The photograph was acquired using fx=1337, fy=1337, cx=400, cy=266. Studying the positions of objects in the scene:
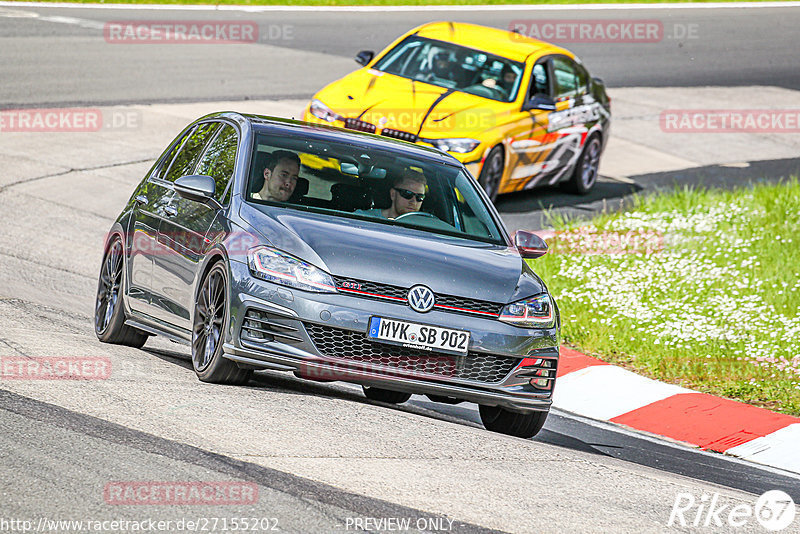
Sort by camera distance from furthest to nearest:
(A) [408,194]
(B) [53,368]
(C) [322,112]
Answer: (C) [322,112] < (A) [408,194] < (B) [53,368]

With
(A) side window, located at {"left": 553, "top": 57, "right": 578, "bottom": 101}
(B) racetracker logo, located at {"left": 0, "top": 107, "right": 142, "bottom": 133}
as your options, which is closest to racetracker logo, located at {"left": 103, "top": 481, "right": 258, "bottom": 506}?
(A) side window, located at {"left": 553, "top": 57, "right": 578, "bottom": 101}

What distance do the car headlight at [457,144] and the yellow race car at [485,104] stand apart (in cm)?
1

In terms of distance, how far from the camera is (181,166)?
9000 mm

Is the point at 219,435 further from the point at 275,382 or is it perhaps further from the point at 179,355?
the point at 179,355

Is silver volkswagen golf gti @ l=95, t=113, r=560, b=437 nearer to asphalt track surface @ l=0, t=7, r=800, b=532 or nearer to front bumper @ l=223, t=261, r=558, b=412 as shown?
front bumper @ l=223, t=261, r=558, b=412

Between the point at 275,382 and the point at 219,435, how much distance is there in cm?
191

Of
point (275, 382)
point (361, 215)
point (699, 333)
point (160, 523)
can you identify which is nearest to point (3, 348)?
point (275, 382)

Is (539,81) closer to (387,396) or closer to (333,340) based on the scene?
(387,396)

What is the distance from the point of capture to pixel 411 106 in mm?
14641

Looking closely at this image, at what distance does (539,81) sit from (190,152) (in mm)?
7993

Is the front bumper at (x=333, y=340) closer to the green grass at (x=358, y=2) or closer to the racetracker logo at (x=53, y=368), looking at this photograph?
the racetracker logo at (x=53, y=368)

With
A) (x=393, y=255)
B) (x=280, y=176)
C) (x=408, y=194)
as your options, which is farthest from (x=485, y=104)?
(x=393, y=255)

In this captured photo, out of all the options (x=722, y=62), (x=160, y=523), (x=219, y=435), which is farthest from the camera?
(x=722, y=62)

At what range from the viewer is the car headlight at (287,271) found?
714 cm
